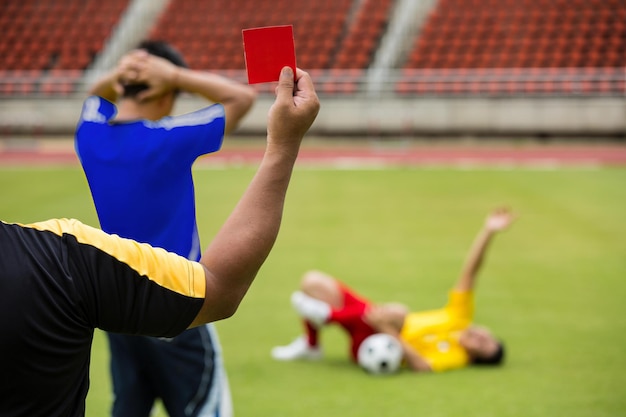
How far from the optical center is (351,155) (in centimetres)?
2127

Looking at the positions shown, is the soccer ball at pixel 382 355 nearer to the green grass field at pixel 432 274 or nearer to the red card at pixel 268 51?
the green grass field at pixel 432 274

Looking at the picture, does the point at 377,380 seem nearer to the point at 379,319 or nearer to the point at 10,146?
the point at 379,319

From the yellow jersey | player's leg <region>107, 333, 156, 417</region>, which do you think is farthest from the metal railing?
player's leg <region>107, 333, 156, 417</region>

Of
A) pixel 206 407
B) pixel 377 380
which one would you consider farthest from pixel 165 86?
pixel 377 380

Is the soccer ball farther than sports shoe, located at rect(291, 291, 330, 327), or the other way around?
sports shoe, located at rect(291, 291, 330, 327)

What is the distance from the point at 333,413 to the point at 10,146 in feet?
64.1

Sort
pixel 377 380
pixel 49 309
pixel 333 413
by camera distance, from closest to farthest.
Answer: pixel 49 309 < pixel 333 413 < pixel 377 380

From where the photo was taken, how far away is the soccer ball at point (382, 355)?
614cm

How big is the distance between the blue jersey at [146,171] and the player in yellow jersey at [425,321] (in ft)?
10.2

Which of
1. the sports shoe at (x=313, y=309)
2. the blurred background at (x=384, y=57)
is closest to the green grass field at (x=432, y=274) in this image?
the sports shoe at (x=313, y=309)

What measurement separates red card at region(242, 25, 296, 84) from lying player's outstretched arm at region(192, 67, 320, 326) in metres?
0.10

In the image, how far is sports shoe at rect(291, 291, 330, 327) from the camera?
20.6 feet

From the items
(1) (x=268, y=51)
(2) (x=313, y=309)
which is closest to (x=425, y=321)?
(2) (x=313, y=309)

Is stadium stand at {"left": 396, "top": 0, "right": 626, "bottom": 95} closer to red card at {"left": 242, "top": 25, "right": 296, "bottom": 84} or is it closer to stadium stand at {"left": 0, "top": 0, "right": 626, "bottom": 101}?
stadium stand at {"left": 0, "top": 0, "right": 626, "bottom": 101}
